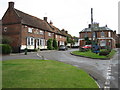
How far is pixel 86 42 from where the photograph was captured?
51.1 meters

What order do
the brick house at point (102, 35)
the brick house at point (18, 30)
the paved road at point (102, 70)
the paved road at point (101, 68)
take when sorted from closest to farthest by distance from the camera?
the paved road at point (102, 70), the paved road at point (101, 68), the brick house at point (18, 30), the brick house at point (102, 35)

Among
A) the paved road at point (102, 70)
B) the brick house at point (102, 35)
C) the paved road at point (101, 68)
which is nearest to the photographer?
the paved road at point (102, 70)

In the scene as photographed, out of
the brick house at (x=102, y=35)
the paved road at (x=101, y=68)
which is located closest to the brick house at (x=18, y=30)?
the paved road at (x=101, y=68)

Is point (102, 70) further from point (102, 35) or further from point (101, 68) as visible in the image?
point (102, 35)

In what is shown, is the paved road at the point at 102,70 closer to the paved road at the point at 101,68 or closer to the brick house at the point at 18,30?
the paved road at the point at 101,68

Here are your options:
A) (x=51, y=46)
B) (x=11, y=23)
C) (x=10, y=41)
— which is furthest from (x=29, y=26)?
(x=51, y=46)

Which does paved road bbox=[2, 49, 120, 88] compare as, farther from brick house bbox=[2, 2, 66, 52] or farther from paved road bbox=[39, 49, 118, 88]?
brick house bbox=[2, 2, 66, 52]

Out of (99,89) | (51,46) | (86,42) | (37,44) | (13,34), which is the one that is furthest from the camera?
(86,42)

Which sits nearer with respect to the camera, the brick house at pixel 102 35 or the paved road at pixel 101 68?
the paved road at pixel 101 68

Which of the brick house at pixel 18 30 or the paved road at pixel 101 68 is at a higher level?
the brick house at pixel 18 30

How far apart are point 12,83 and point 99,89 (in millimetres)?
4107

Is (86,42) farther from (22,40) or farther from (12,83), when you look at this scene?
(12,83)

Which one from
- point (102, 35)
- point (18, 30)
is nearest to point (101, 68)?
point (18, 30)

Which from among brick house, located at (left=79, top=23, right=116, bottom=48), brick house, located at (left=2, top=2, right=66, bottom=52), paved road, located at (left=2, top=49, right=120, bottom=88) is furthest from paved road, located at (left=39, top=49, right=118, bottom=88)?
brick house, located at (left=79, top=23, right=116, bottom=48)
